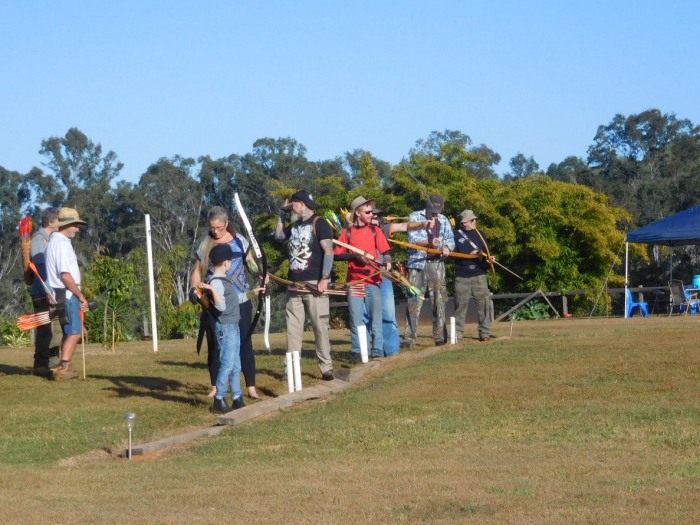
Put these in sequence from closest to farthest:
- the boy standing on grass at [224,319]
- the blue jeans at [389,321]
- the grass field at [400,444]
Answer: the grass field at [400,444] → the boy standing on grass at [224,319] → the blue jeans at [389,321]

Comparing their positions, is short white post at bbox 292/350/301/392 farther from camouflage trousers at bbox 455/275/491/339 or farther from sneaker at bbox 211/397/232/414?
camouflage trousers at bbox 455/275/491/339

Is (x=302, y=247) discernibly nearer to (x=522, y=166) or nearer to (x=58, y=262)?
(x=58, y=262)

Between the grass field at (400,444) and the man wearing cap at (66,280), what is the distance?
594mm

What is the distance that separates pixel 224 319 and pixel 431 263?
575 centimetres

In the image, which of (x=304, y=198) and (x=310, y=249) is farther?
(x=304, y=198)

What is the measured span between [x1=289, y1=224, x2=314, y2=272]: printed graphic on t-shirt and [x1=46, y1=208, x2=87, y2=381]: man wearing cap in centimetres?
275

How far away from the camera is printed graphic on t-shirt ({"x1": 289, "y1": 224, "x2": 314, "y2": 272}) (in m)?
13.2

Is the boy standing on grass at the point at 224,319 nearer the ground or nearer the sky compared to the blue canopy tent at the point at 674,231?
nearer the ground

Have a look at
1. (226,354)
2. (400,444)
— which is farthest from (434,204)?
(400,444)

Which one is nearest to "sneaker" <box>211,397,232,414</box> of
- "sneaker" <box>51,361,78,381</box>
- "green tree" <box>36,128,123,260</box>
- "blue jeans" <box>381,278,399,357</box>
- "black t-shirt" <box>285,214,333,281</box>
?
"black t-shirt" <box>285,214,333,281</box>

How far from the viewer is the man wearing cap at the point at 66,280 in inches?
556

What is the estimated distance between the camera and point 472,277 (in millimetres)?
17234

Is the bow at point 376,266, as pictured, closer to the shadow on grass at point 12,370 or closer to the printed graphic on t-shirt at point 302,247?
the printed graphic on t-shirt at point 302,247

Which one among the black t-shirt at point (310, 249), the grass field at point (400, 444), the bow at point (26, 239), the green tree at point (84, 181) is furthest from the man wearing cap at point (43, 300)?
the green tree at point (84, 181)
